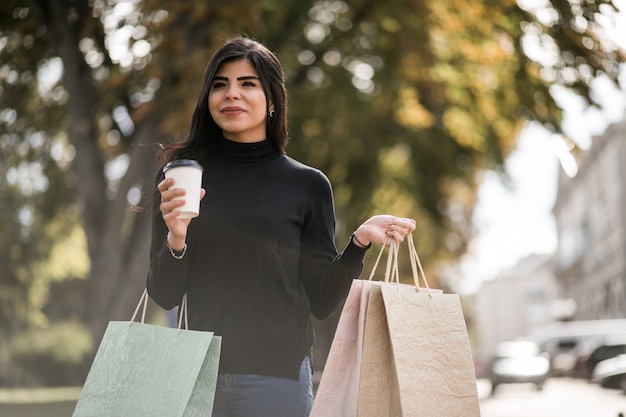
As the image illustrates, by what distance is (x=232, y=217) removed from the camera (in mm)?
3305

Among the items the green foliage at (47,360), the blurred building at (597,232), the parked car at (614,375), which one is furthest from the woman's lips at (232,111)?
the blurred building at (597,232)

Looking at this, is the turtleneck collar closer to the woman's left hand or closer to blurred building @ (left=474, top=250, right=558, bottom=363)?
the woman's left hand

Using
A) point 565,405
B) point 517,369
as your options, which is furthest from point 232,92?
point 517,369

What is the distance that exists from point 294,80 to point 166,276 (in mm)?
11995

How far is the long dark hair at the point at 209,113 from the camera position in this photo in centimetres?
344

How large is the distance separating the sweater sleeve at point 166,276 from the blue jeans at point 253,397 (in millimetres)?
288

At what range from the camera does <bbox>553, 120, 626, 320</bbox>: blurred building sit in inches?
1864

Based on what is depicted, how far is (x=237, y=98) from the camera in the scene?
3393 millimetres

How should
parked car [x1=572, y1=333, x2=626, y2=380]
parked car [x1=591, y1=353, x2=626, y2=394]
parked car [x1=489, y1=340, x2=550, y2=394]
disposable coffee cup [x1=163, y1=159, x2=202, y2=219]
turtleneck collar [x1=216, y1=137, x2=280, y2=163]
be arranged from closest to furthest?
1. disposable coffee cup [x1=163, y1=159, x2=202, y2=219]
2. turtleneck collar [x1=216, y1=137, x2=280, y2=163]
3. parked car [x1=591, y1=353, x2=626, y2=394]
4. parked car [x1=489, y1=340, x2=550, y2=394]
5. parked car [x1=572, y1=333, x2=626, y2=380]

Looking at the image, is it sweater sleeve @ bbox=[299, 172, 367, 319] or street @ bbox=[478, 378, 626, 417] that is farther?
street @ bbox=[478, 378, 626, 417]

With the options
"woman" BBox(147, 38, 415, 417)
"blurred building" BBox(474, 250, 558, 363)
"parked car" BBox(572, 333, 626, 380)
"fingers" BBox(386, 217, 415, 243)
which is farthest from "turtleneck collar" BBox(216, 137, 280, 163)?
"blurred building" BBox(474, 250, 558, 363)

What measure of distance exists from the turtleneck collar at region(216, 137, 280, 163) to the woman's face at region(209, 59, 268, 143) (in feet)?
0.16

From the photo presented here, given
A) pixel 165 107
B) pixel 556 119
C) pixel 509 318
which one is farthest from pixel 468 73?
pixel 509 318

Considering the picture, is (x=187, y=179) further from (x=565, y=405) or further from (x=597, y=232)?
(x=597, y=232)
